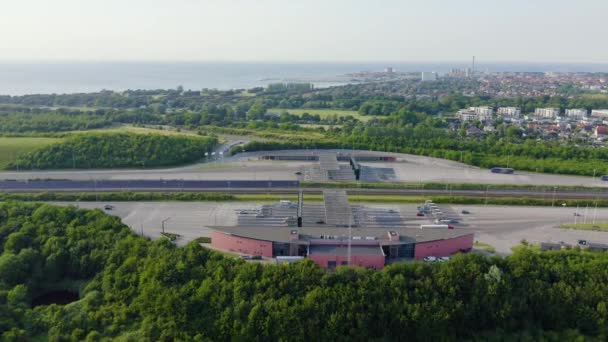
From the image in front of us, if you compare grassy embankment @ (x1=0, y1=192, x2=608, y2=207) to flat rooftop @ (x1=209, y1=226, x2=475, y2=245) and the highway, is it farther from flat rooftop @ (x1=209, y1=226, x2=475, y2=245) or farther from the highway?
flat rooftop @ (x1=209, y1=226, x2=475, y2=245)

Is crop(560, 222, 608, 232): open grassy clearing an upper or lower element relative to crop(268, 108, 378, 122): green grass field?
lower

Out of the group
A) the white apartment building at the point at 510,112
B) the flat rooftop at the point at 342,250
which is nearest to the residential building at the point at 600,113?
the white apartment building at the point at 510,112

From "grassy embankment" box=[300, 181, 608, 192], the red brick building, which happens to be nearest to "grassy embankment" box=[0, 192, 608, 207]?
"grassy embankment" box=[300, 181, 608, 192]

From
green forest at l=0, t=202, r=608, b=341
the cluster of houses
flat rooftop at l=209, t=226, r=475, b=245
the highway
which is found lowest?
green forest at l=0, t=202, r=608, b=341

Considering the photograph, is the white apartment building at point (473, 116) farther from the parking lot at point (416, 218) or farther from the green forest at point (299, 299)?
the green forest at point (299, 299)

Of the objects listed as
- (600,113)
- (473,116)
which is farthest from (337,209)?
(600,113)

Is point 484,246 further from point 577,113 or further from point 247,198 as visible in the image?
point 577,113

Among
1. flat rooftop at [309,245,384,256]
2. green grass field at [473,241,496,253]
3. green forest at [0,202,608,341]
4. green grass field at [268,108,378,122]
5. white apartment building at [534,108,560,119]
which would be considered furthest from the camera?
white apartment building at [534,108,560,119]
